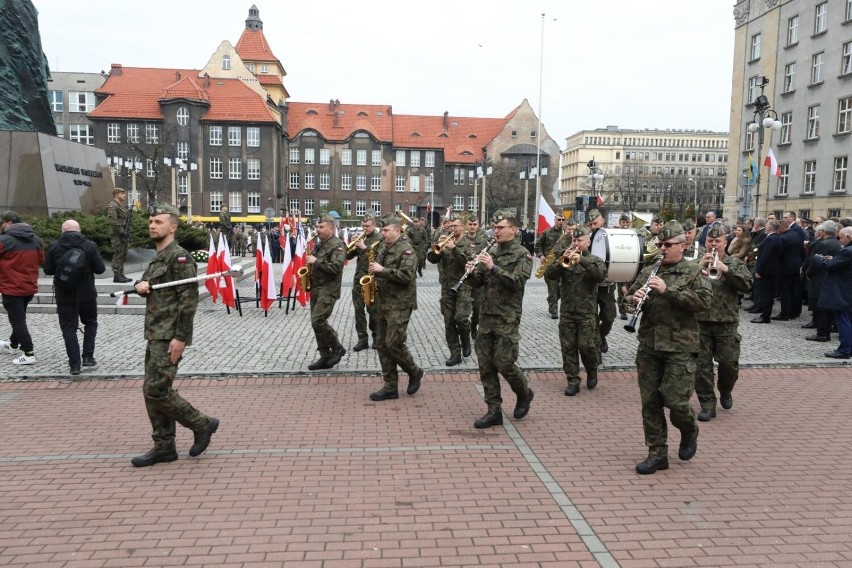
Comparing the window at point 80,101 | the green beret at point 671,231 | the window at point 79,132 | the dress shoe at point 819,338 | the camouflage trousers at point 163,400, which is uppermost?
the window at point 80,101

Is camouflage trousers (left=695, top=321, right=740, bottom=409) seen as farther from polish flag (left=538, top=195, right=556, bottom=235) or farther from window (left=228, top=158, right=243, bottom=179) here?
window (left=228, top=158, right=243, bottom=179)

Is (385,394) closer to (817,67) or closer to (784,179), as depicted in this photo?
(817,67)

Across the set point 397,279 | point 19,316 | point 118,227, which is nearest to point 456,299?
point 397,279

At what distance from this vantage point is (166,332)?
562 centimetres

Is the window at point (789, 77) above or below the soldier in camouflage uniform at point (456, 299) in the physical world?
above

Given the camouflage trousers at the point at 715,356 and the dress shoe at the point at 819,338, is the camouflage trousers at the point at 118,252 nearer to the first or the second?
the camouflage trousers at the point at 715,356

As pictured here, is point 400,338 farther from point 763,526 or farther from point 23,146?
point 23,146

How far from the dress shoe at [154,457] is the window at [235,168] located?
67.4 meters

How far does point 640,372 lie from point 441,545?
248 cm

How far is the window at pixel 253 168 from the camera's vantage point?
6975cm

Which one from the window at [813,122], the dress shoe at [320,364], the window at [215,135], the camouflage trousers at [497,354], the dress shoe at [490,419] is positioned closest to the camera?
the camouflage trousers at [497,354]

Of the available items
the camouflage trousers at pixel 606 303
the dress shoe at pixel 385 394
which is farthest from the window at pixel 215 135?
the dress shoe at pixel 385 394

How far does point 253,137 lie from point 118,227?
5800 centimetres

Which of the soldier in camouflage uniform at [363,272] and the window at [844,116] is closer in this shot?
the soldier in camouflage uniform at [363,272]
